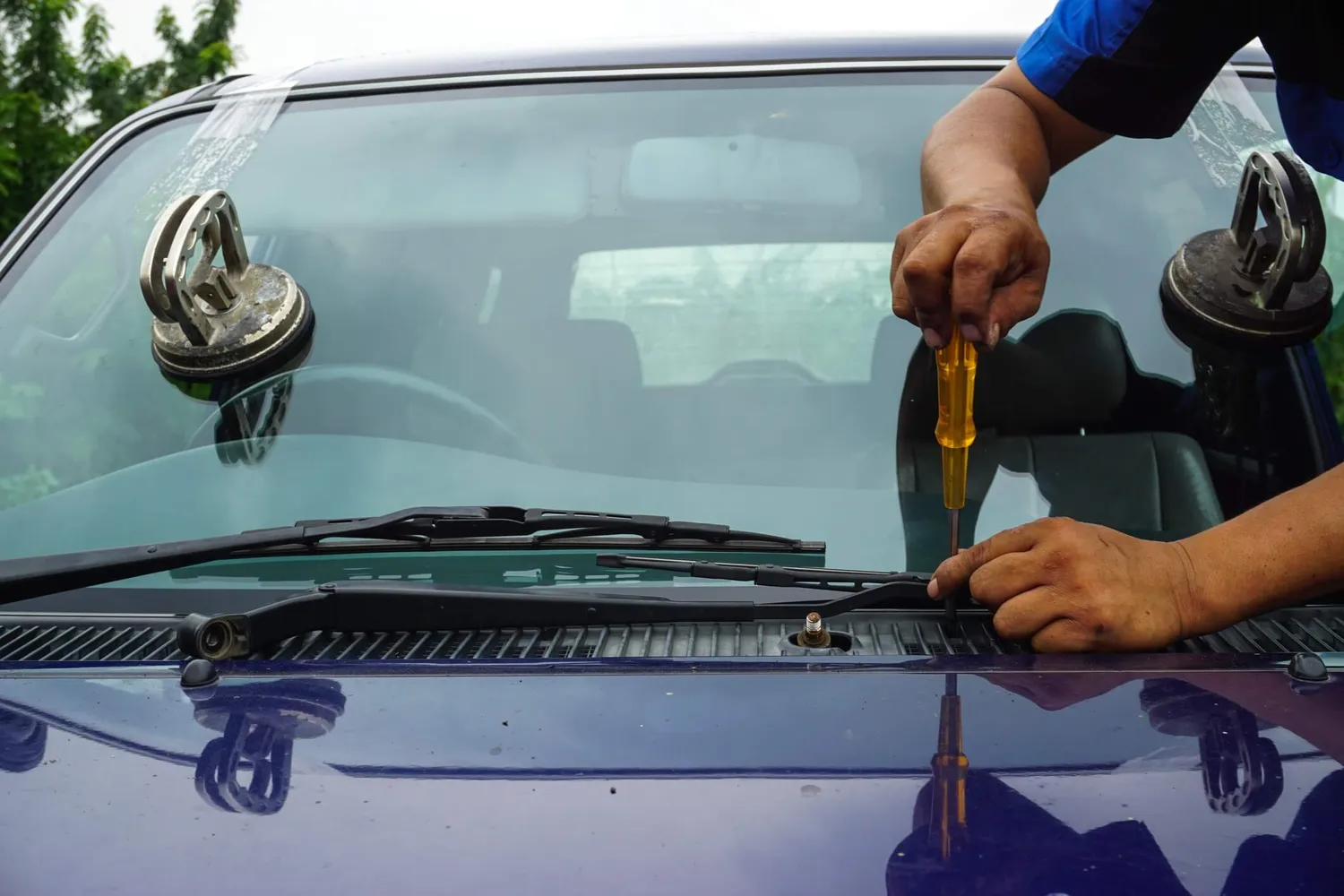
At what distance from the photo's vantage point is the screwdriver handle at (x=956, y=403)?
4.57 feet

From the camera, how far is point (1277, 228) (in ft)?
5.53

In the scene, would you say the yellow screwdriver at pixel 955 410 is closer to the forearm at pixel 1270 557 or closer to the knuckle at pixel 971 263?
the knuckle at pixel 971 263

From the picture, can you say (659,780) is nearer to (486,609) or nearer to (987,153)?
(486,609)

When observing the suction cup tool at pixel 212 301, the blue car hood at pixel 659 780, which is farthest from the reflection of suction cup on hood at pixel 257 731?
the suction cup tool at pixel 212 301

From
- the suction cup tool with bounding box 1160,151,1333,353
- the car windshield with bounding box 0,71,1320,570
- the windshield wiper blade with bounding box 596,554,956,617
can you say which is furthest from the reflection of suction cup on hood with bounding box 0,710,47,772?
the suction cup tool with bounding box 1160,151,1333,353

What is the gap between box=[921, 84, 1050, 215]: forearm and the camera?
1616mm

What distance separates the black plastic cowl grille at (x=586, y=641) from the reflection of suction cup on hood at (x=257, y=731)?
103mm

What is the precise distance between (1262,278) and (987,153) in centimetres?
38

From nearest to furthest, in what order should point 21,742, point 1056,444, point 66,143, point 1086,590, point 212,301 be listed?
point 21,742
point 1086,590
point 1056,444
point 212,301
point 66,143

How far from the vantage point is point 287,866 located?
90 centimetres

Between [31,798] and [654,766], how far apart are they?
46cm

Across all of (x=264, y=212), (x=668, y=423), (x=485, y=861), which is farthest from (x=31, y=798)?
(x=264, y=212)

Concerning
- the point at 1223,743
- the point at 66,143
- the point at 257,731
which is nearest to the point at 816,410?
the point at 1223,743

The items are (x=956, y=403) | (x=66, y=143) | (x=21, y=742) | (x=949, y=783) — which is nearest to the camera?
(x=949, y=783)
